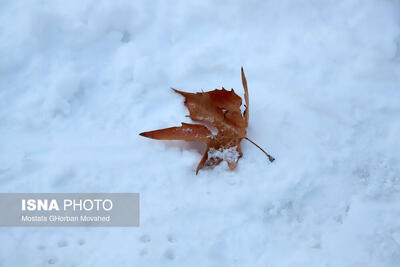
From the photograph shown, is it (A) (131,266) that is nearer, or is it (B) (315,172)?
(A) (131,266)

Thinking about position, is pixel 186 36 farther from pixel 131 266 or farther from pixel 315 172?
pixel 131 266

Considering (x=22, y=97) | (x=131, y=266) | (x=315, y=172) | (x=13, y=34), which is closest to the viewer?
(x=131, y=266)

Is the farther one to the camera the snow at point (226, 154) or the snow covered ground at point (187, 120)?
the snow at point (226, 154)

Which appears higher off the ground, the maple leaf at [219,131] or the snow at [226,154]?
the maple leaf at [219,131]

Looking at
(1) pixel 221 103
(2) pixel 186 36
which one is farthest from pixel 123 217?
(2) pixel 186 36

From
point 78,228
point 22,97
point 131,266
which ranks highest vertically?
point 22,97
